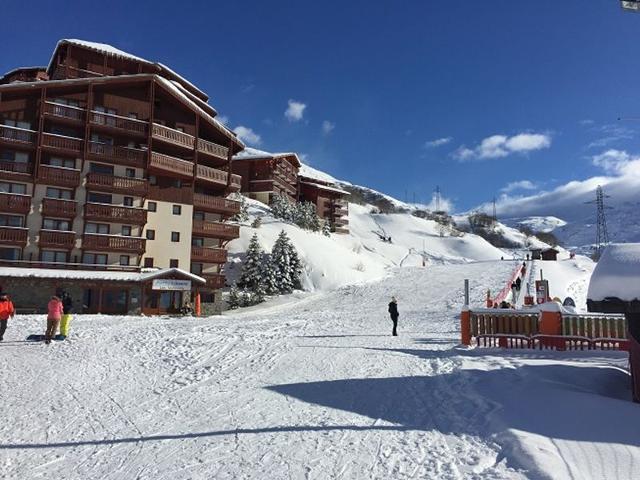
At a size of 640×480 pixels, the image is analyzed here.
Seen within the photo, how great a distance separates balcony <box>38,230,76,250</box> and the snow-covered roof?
166cm

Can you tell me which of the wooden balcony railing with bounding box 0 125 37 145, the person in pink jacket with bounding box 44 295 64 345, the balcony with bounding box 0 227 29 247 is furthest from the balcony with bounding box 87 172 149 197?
the person in pink jacket with bounding box 44 295 64 345

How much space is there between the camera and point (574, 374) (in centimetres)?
1077

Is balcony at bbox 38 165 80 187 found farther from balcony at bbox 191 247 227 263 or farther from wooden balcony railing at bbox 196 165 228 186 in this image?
balcony at bbox 191 247 227 263

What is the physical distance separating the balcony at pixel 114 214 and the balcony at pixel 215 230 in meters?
4.60

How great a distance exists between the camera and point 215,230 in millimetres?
40656

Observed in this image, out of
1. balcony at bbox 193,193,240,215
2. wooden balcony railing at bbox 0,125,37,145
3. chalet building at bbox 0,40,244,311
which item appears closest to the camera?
wooden balcony railing at bbox 0,125,37,145

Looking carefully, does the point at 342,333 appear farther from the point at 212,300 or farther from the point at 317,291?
the point at 317,291

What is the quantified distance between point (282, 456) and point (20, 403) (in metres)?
5.92

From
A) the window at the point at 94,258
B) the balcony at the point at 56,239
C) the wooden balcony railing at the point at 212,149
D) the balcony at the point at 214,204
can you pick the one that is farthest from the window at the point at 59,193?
the wooden balcony railing at the point at 212,149

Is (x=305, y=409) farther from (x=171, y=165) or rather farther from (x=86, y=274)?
(x=171, y=165)

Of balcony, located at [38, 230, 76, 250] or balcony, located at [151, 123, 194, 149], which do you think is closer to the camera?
balcony, located at [38, 230, 76, 250]

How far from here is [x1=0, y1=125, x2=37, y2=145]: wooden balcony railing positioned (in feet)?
108

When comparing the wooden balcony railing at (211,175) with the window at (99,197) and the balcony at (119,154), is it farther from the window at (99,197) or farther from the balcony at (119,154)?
the window at (99,197)

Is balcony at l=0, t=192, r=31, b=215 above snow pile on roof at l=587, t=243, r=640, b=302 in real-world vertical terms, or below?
above
